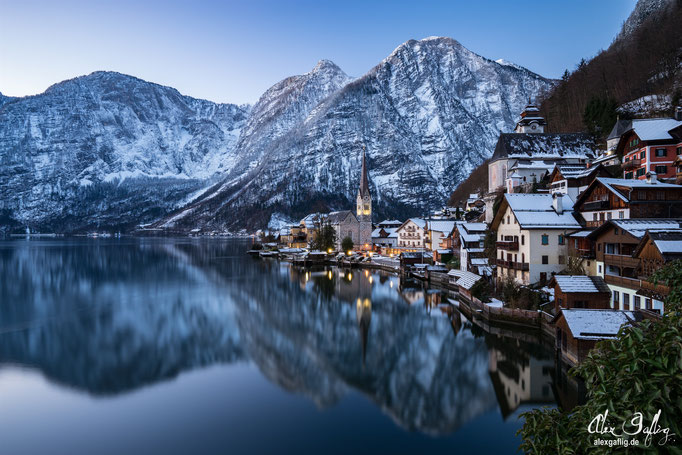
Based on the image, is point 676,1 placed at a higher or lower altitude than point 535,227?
higher

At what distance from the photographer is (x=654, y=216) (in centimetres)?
2642

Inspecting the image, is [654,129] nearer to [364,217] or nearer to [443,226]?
[443,226]

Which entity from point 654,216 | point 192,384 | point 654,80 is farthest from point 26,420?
point 654,80

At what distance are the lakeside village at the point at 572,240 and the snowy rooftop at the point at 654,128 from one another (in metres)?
0.07

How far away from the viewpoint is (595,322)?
18578 millimetres

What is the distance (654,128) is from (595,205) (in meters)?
12.5

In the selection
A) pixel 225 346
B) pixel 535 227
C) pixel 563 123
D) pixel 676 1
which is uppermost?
pixel 676 1

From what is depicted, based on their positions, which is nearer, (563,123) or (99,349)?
(99,349)

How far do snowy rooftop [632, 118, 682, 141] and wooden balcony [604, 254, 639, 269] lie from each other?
17.4 m

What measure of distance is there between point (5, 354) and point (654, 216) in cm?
4080

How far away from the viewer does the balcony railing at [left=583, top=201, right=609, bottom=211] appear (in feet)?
94.4

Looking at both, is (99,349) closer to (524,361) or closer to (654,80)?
(524,361)

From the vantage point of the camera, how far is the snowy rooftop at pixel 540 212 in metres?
31.1

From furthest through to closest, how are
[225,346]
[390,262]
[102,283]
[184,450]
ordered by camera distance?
[390,262] < [102,283] < [225,346] < [184,450]
